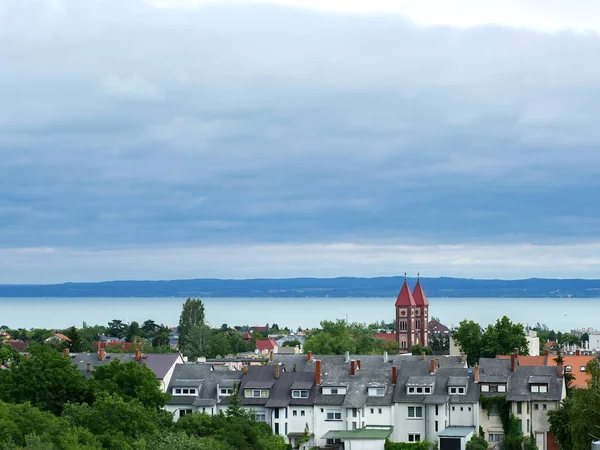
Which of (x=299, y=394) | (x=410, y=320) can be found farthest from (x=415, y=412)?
(x=410, y=320)

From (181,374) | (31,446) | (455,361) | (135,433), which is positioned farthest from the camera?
(455,361)

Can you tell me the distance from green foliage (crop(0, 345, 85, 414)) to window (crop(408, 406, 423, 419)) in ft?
68.4

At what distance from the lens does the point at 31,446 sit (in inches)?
1619

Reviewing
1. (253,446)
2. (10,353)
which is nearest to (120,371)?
(253,446)

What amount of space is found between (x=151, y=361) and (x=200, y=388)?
5805mm

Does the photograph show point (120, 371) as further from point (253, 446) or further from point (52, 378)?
point (253, 446)

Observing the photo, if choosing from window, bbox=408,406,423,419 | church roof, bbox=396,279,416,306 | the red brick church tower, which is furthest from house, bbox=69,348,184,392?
church roof, bbox=396,279,416,306

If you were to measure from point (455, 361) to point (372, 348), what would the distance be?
38.0m

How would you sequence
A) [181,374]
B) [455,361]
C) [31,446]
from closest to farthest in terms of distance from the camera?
1. [31,446]
2. [181,374]
3. [455,361]

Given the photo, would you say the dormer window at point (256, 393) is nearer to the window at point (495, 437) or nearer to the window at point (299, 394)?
the window at point (299, 394)

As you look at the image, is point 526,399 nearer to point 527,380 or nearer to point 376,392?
point 527,380

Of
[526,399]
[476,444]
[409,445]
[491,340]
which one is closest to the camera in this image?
[476,444]

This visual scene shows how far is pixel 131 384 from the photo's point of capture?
60500 millimetres

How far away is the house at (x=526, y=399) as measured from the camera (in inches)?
2749
